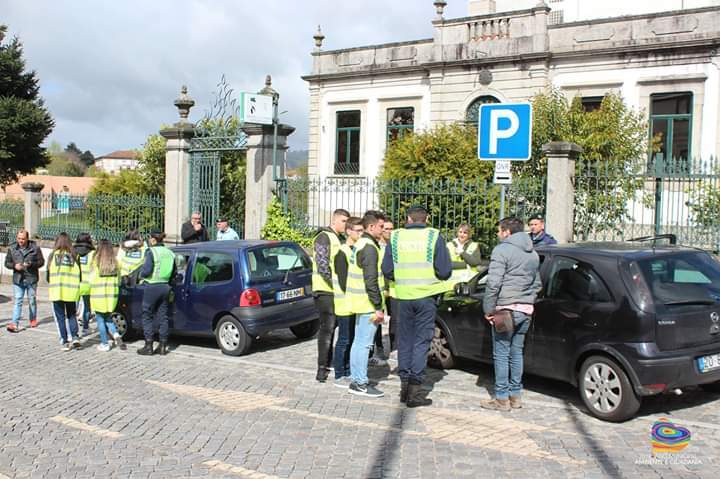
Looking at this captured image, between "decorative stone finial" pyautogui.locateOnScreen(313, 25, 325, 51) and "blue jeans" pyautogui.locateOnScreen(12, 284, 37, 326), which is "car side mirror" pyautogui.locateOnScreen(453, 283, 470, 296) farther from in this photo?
"decorative stone finial" pyautogui.locateOnScreen(313, 25, 325, 51)

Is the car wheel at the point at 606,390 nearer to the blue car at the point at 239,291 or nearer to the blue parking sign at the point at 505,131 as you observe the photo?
the blue parking sign at the point at 505,131

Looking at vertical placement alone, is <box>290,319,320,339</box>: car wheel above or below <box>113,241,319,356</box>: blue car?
below

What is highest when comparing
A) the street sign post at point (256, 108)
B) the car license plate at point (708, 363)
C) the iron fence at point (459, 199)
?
the street sign post at point (256, 108)

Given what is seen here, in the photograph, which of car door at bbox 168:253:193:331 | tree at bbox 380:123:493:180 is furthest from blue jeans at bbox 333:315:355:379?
tree at bbox 380:123:493:180

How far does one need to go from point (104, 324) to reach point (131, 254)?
3.40 ft

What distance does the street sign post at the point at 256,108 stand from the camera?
48.2ft

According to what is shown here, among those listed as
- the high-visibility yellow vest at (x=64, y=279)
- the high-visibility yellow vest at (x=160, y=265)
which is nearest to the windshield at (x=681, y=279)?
the high-visibility yellow vest at (x=160, y=265)

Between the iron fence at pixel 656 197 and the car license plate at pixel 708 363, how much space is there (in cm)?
535

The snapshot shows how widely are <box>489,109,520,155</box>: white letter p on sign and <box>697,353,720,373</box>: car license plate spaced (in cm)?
353

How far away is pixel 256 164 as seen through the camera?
15484 mm

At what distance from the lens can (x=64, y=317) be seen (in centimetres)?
1051

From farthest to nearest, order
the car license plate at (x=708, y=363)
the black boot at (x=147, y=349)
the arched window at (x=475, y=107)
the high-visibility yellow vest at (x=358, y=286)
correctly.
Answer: the arched window at (x=475, y=107)
the black boot at (x=147, y=349)
the high-visibility yellow vest at (x=358, y=286)
the car license plate at (x=708, y=363)

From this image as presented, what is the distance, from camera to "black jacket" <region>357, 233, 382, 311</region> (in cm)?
740

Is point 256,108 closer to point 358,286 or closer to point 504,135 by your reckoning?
point 504,135
